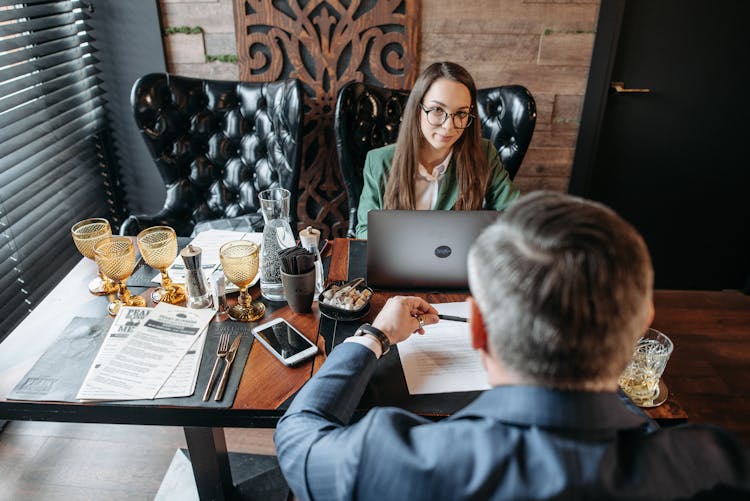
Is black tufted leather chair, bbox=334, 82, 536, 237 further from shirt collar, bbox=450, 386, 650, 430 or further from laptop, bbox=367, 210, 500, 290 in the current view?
shirt collar, bbox=450, 386, 650, 430

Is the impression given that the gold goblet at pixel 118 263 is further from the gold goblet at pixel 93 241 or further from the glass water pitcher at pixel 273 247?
the glass water pitcher at pixel 273 247

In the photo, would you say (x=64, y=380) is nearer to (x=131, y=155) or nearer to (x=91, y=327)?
(x=91, y=327)

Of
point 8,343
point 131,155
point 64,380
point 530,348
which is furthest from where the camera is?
point 131,155

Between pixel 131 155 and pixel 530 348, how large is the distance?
2.57 m

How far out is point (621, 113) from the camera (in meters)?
2.51

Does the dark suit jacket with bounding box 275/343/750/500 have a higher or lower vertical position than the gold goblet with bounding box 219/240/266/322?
higher

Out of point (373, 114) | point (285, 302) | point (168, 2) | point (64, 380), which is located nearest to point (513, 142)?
point (373, 114)

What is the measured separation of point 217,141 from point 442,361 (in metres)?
1.70

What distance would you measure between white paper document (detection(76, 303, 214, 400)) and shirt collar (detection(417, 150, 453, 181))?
980mm

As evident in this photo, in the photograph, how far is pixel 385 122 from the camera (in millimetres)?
2273

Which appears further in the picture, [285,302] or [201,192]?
[201,192]

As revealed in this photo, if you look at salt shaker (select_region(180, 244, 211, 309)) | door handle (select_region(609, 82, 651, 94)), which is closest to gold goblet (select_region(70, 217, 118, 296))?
salt shaker (select_region(180, 244, 211, 309))

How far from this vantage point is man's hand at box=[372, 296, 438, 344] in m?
1.05

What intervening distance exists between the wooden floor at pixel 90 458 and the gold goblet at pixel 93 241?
0.74 m
